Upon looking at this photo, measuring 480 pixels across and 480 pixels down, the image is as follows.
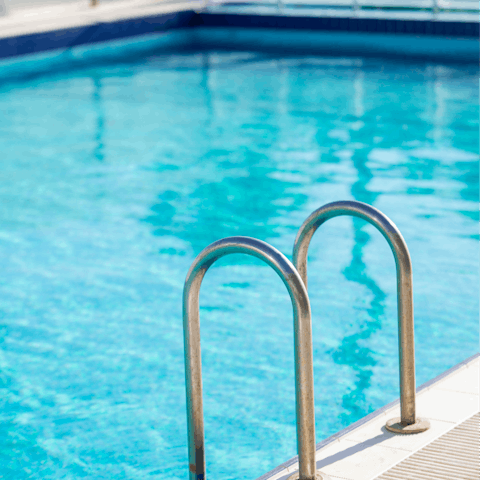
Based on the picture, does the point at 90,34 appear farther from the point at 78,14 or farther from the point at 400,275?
the point at 400,275

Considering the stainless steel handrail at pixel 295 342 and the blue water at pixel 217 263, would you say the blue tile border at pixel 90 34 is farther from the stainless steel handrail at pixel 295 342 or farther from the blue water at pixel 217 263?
the stainless steel handrail at pixel 295 342

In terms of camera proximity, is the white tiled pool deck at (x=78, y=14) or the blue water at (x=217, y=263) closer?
the blue water at (x=217, y=263)

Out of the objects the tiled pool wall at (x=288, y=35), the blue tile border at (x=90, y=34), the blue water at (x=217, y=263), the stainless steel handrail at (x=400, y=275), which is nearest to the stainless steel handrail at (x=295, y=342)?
the stainless steel handrail at (x=400, y=275)

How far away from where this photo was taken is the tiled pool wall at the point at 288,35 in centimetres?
1274

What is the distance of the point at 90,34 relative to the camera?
13.7m

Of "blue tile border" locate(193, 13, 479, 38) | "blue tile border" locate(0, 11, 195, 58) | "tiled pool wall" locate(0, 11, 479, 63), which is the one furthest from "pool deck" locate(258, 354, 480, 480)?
"blue tile border" locate(0, 11, 195, 58)

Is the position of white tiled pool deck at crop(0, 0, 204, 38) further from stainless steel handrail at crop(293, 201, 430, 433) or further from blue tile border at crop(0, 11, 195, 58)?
stainless steel handrail at crop(293, 201, 430, 433)

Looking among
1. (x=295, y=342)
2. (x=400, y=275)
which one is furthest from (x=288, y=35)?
(x=295, y=342)

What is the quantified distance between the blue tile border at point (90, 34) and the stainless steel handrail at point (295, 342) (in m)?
10.9

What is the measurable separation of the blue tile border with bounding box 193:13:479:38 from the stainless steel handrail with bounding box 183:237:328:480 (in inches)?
443

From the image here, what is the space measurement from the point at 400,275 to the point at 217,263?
2.85 meters

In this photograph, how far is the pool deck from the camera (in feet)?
8.64

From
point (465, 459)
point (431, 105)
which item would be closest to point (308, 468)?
point (465, 459)

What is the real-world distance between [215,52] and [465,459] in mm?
12233
